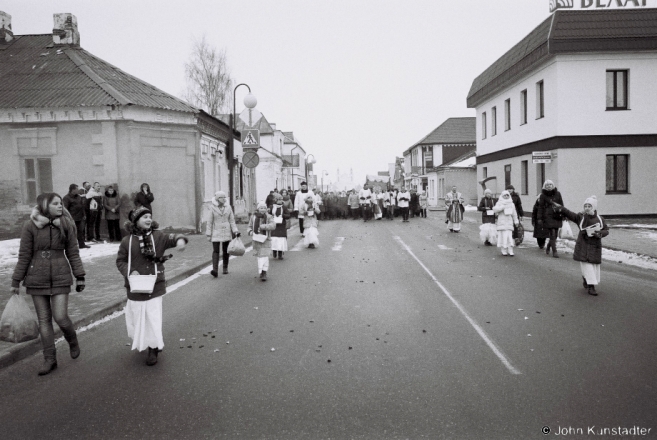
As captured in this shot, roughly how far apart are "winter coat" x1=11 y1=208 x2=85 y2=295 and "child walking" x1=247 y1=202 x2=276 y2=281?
17.8 feet

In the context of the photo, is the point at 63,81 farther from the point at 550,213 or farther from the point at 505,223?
the point at 550,213

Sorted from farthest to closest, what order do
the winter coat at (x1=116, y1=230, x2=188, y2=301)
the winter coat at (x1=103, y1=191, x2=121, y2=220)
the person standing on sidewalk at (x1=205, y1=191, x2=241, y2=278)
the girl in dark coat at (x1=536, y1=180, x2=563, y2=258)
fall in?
the winter coat at (x1=103, y1=191, x2=121, y2=220) < the girl in dark coat at (x1=536, y1=180, x2=563, y2=258) < the person standing on sidewalk at (x1=205, y1=191, x2=241, y2=278) < the winter coat at (x1=116, y1=230, x2=188, y2=301)

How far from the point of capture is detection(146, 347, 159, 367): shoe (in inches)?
225

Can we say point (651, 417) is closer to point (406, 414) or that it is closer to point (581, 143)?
point (406, 414)

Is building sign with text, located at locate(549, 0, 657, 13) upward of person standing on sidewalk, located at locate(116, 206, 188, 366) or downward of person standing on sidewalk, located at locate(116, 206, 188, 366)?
upward

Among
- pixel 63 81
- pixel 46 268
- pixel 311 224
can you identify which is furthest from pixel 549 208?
pixel 63 81

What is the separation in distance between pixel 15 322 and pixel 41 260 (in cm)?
72

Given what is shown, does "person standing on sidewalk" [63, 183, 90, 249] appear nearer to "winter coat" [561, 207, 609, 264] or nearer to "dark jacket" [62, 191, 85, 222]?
"dark jacket" [62, 191, 85, 222]

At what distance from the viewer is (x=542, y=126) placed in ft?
86.1

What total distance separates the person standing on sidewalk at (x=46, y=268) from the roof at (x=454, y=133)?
59.5m

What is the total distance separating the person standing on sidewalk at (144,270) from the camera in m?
5.82

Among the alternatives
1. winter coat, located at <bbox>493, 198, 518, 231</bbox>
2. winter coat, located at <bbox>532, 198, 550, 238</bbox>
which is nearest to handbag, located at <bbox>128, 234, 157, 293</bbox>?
winter coat, located at <bbox>493, 198, 518, 231</bbox>

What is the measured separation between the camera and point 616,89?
973 inches

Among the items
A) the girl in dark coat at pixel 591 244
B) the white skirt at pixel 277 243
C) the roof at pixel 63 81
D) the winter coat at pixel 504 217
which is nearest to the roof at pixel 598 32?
the winter coat at pixel 504 217
